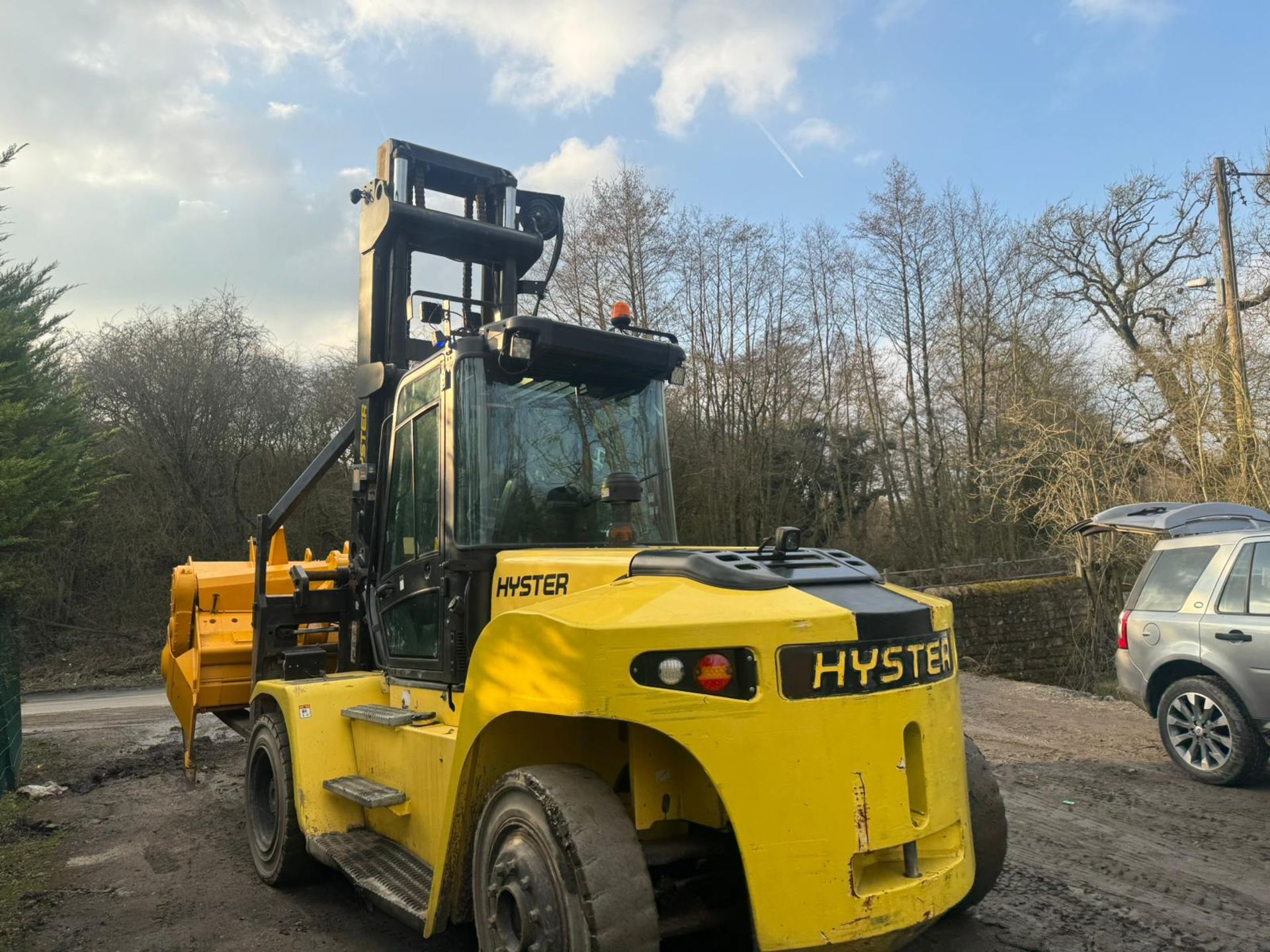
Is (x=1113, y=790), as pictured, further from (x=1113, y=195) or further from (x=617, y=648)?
(x=1113, y=195)

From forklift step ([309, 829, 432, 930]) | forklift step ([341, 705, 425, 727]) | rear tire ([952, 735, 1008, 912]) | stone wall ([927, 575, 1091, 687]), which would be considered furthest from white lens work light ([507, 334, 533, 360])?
stone wall ([927, 575, 1091, 687])

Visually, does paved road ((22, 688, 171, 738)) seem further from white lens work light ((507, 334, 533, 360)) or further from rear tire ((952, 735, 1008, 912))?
rear tire ((952, 735, 1008, 912))

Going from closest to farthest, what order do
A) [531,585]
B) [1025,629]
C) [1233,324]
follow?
[531,585] < [1233,324] < [1025,629]

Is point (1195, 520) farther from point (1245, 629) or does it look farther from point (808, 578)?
point (808, 578)

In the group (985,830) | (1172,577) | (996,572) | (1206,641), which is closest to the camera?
(985,830)

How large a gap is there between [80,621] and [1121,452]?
22363 millimetres

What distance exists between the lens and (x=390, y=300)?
19.1 ft

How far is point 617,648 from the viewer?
2.79 metres

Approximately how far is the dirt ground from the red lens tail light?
6.76 feet

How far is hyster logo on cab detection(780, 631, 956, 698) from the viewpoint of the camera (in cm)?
284

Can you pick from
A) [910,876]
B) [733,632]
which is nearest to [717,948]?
[910,876]

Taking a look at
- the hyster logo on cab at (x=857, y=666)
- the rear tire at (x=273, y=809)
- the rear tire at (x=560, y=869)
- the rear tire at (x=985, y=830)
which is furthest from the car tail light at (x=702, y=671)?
the rear tire at (x=273, y=809)

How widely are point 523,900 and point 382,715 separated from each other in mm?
1733

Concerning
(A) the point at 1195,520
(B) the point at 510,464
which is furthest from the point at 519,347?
(A) the point at 1195,520
